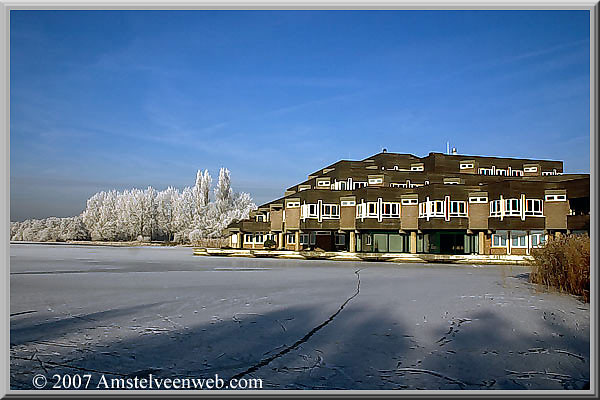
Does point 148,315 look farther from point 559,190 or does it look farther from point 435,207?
point 559,190

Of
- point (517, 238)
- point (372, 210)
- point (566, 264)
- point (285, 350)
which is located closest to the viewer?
point (285, 350)

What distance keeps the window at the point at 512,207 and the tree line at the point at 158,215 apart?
66.6 meters

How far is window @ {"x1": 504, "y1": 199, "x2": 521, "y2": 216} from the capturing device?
Result: 1508 inches

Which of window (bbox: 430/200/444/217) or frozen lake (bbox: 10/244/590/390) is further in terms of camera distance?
window (bbox: 430/200/444/217)

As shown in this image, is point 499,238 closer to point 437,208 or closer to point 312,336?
point 437,208

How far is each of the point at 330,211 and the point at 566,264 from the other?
98.5 feet

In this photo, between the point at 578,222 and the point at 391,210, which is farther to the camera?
the point at 391,210

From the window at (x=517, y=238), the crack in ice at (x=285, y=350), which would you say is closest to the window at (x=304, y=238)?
the window at (x=517, y=238)

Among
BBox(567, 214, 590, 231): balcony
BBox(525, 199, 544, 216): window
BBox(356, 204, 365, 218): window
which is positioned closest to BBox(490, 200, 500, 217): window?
BBox(525, 199, 544, 216): window

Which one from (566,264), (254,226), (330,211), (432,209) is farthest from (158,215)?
(566,264)

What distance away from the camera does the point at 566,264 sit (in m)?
16.4

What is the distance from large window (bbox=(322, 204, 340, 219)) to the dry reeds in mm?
27378

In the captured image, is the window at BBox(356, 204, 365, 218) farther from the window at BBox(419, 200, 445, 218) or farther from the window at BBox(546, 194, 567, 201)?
the window at BBox(546, 194, 567, 201)

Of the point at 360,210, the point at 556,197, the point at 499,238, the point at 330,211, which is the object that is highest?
the point at 556,197
